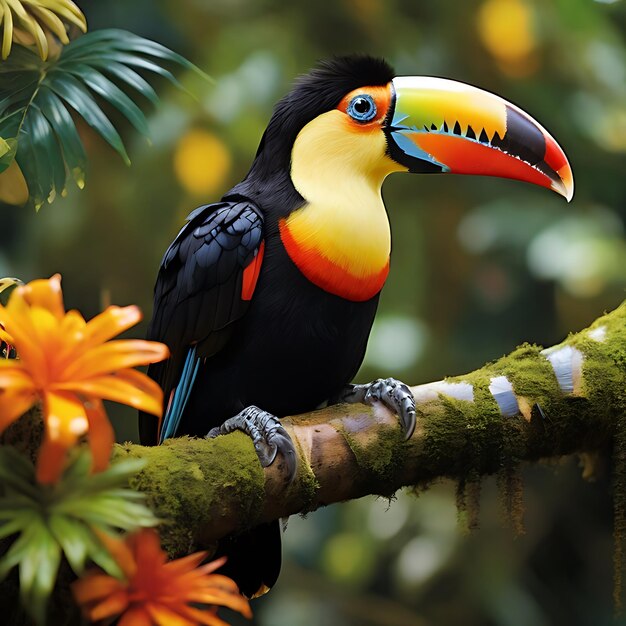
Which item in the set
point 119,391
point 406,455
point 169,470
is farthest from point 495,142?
point 119,391

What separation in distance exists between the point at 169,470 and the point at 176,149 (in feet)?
8.18

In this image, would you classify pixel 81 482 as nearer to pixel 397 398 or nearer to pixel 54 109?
pixel 397 398

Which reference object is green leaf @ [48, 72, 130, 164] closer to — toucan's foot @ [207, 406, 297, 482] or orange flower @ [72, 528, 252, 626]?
toucan's foot @ [207, 406, 297, 482]

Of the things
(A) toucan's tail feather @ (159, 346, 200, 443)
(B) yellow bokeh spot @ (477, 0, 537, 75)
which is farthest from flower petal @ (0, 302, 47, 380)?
(B) yellow bokeh spot @ (477, 0, 537, 75)

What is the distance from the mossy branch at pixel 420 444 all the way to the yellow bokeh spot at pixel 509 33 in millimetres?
2047

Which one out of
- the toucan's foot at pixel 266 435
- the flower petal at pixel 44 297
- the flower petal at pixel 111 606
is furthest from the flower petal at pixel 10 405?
the toucan's foot at pixel 266 435

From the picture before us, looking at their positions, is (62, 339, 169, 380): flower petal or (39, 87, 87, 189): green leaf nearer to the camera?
(62, 339, 169, 380): flower petal

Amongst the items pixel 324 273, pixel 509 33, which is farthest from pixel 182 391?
pixel 509 33

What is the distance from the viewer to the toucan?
1750 mm

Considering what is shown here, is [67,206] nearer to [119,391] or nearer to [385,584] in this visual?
[385,584]

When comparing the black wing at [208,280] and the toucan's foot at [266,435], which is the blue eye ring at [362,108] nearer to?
the black wing at [208,280]

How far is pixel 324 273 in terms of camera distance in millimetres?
1734

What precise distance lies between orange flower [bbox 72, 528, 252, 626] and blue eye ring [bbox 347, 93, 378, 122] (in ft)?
3.08

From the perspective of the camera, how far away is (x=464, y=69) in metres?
3.81
